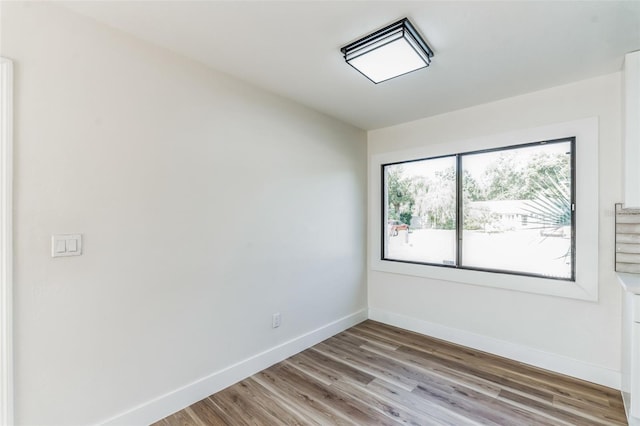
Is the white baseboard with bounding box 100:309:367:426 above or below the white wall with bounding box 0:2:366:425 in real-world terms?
below

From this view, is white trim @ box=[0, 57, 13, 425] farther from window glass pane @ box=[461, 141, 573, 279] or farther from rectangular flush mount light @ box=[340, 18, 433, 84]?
window glass pane @ box=[461, 141, 573, 279]

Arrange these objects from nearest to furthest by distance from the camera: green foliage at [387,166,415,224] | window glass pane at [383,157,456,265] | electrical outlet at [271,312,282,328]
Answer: electrical outlet at [271,312,282,328]
window glass pane at [383,157,456,265]
green foliage at [387,166,415,224]

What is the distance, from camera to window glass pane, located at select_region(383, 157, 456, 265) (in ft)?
10.8

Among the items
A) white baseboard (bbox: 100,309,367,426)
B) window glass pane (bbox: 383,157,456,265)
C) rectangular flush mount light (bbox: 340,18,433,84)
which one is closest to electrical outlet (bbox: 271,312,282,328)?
white baseboard (bbox: 100,309,367,426)

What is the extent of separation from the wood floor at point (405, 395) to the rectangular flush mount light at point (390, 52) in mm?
2504

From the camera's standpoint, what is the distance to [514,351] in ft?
9.04

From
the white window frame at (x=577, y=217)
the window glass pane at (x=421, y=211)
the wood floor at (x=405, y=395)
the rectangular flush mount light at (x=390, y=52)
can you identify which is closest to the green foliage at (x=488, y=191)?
the window glass pane at (x=421, y=211)

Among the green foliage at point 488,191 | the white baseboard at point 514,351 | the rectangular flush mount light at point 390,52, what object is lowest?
the white baseboard at point 514,351

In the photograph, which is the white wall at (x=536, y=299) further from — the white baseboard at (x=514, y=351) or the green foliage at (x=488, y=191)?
the green foliage at (x=488, y=191)

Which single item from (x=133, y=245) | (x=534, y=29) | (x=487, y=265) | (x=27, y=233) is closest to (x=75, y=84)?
(x=27, y=233)

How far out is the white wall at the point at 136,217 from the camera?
5.10ft

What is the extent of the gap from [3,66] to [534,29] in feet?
9.83

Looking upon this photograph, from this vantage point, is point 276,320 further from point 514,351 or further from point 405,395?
point 514,351

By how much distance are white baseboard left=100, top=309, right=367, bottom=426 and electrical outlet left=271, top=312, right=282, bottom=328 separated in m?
0.21
